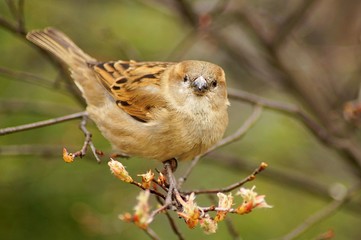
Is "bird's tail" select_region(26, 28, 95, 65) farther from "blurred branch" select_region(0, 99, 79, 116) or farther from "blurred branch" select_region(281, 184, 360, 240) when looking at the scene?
"blurred branch" select_region(281, 184, 360, 240)

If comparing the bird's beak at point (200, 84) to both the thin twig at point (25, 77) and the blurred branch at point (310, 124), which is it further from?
the thin twig at point (25, 77)

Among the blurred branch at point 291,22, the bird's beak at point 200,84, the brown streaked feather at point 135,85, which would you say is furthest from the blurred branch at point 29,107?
the blurred branch at point 291,22

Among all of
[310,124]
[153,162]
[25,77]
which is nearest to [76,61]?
[25,77]

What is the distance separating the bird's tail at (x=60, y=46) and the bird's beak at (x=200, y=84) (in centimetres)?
127

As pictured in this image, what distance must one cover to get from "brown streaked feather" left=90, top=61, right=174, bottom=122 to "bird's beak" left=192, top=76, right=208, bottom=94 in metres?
0.31

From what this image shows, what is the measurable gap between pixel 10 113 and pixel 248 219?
2.22 m

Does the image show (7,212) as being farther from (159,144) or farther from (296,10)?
(296,10)

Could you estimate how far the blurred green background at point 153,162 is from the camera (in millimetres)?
5008

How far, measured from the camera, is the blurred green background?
5008 millimetres

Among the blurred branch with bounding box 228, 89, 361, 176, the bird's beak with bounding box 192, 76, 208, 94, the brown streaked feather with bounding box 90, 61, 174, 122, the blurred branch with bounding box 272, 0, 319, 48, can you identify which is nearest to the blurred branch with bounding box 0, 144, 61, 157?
the brown streaked feather with bounding box 90, 61, 174, 122

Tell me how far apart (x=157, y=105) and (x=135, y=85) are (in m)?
0.34

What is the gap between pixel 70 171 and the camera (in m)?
5.26

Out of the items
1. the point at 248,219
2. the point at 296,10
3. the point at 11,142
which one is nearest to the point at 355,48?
the point at 296,10

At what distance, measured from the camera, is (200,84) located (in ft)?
14.1
